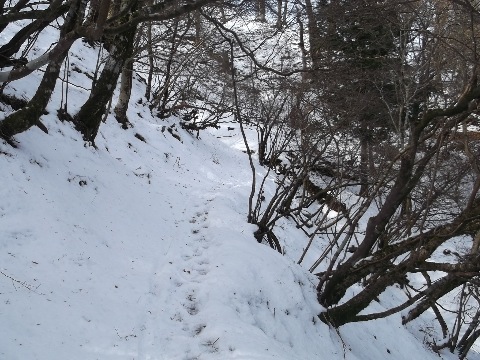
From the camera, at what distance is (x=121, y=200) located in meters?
5.66

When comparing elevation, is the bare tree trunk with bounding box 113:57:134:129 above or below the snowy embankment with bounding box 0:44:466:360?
above

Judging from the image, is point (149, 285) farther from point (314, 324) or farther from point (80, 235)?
point (314, 324)

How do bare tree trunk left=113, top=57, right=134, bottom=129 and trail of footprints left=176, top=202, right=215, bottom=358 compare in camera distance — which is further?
bare tree trunk left=113, top=57, right=134, bottom=129

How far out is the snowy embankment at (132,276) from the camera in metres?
3.16

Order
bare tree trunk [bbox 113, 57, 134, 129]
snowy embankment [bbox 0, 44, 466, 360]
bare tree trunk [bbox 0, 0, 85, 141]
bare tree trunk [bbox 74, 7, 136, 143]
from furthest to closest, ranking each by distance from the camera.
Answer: bare tree trunk [bbox 113, 57, 134, 129]
bare tree trunk [bbox 74, 7, 136, 143]
bare tree trunk [bbox 0, 0, 85, 141]
snowy embankment [bbox 0, 44, 466, 360]

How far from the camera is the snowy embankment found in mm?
3158

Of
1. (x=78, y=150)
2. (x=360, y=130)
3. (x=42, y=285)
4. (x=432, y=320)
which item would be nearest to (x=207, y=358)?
(x=42, y=285)

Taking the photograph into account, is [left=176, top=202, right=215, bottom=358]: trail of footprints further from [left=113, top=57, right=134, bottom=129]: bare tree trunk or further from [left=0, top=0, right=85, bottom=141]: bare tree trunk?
[left=113, top=57, right=134, bottom=129]: bare tree trunk

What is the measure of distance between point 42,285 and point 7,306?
→ 428 millimetres

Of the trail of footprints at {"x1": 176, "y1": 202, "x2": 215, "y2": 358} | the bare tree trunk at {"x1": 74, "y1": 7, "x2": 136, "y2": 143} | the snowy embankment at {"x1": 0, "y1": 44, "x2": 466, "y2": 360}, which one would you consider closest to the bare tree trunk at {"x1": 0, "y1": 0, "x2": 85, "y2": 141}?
the snowy embankment at {"x1": 0, "y1": 44, "x2": 466, "y2": 360}

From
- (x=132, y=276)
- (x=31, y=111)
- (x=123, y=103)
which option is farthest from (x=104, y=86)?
(x=132, y=276)

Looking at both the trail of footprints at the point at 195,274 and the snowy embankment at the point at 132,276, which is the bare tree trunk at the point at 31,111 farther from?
the trail of footprints at the point at 195,274

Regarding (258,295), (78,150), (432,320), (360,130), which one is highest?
(360,130)

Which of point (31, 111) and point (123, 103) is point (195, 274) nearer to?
point (31, 111)
